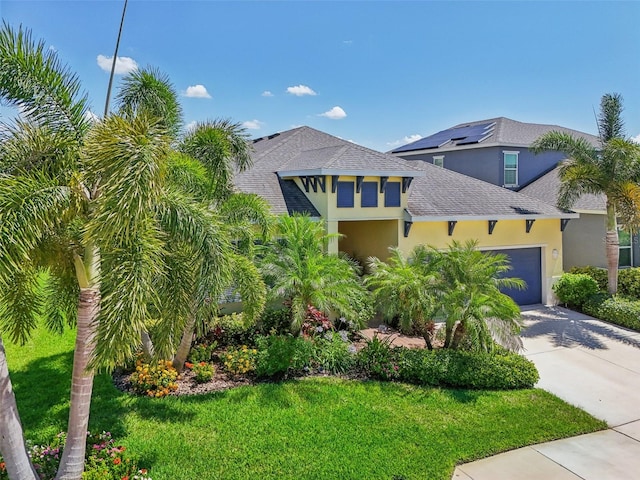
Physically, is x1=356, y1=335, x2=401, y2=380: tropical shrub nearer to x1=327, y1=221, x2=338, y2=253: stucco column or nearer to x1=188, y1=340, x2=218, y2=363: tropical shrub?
x1=188, y1=340, x2=218, y2=363: tropical shrub

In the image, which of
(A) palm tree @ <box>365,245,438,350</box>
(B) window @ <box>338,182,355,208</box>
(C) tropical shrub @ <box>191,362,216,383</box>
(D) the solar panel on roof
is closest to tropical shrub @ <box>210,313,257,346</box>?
(C) tropical shrub @ <box>191,362,216,383</box>

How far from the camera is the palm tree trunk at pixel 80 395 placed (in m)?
5.31

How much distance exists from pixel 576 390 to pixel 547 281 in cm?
848

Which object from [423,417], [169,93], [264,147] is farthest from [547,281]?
[169,93]

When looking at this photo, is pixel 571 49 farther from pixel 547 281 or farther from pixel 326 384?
pixel 326 384

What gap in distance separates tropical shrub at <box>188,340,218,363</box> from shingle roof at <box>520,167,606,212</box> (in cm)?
1556

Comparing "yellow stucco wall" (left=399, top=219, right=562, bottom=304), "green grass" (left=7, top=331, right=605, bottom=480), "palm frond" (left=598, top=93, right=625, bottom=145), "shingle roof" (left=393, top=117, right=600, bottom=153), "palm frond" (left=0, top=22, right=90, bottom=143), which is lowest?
"green grass" (left=7, top=331, right=605, bottom=480)

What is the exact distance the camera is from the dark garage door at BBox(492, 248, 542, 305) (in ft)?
54.1

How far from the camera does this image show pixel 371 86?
68.8 feet

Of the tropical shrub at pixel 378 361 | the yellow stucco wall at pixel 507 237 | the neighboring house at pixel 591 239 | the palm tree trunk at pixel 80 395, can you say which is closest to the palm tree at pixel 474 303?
the tropical shrub at pixel 378 361

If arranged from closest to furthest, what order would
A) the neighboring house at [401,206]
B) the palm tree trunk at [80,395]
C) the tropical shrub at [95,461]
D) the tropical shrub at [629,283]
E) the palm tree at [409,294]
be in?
the palm tree trunk at [80,395] → the tropical shrub at [95,461] → the palm tree at [409,294] → the neighboring house at [401,206] → the tropical shrub at [629,283]

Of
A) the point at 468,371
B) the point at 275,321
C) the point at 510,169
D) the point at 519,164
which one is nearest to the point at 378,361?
the point at 468,371

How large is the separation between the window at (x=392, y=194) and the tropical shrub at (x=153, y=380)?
882cm

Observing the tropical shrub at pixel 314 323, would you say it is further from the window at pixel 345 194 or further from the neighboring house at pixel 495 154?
the neighboring house at pixel 495 154
